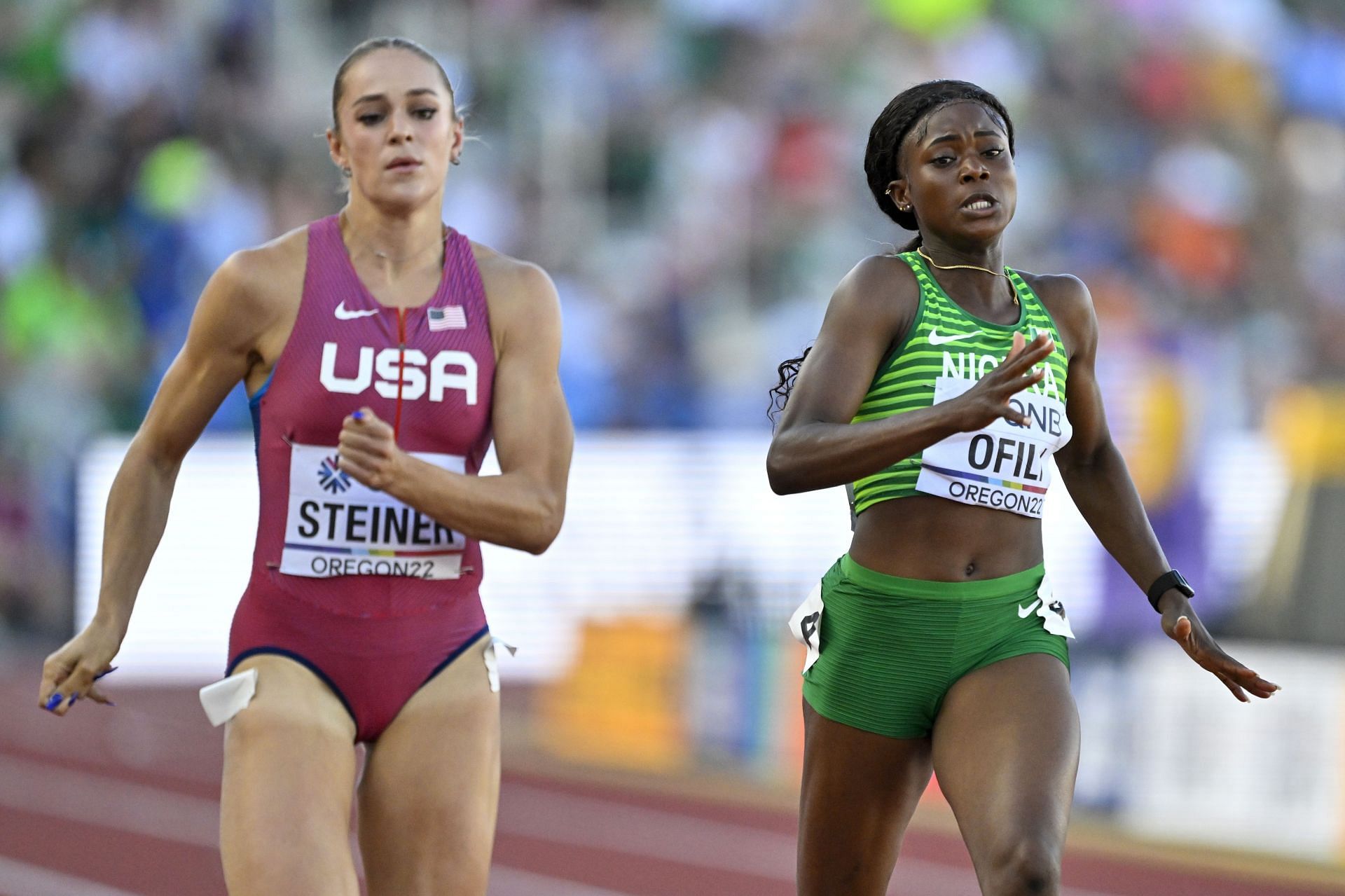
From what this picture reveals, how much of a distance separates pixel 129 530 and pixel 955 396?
1662mm

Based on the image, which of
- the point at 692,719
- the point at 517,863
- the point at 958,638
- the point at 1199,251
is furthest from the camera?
the point at 1199,251

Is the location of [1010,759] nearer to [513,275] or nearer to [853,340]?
[853,340]

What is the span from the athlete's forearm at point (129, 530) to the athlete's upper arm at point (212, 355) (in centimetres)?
5

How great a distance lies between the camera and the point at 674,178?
53.1 ft

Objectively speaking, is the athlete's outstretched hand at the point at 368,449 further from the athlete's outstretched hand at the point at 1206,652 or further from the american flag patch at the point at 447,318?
the athlete's outstretched hand at the point at 1206,652

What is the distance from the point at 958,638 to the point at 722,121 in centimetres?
1265

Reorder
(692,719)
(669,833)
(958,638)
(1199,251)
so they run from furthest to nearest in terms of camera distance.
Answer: (1199,251), (692,719), (669,833), (958,638)

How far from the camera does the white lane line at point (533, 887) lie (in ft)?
26.8

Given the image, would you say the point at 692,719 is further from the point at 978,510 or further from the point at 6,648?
the point at 978,510

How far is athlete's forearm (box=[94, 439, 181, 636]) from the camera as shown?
3775 mm

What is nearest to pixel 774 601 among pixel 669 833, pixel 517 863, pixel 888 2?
pixel 669 833

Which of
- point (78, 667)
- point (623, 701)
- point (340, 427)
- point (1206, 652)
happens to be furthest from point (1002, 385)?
point (623, 701)

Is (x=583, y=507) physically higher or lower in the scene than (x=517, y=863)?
higher

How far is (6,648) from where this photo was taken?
46.4 feet
